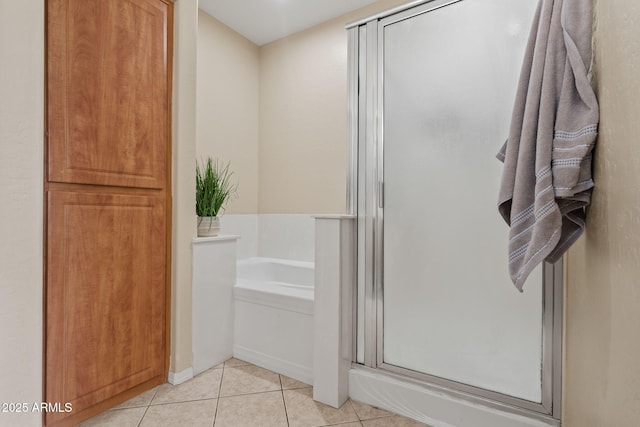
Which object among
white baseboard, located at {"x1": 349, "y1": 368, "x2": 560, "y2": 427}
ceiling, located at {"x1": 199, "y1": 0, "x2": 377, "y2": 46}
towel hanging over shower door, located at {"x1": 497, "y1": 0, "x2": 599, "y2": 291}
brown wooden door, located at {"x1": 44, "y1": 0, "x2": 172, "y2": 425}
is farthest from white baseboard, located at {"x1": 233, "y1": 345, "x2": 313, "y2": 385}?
ceiling, located at {"x1": 199, "y1": 0, "x2": 377, "y2": 46}

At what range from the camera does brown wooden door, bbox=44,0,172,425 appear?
4.67 ft

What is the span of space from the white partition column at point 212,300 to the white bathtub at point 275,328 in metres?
0.08

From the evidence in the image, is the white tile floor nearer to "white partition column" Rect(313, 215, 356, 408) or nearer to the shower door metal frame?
"white partition column" Rect(313, 215, 356, 408)

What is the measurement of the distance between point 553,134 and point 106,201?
1.86 m

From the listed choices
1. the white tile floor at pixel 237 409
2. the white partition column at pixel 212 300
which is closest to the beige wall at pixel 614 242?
the white tile floor at pixel 237 409

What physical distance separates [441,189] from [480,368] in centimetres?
81

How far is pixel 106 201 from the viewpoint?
162 centimetres

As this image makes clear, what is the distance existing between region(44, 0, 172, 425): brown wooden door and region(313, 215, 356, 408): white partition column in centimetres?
91

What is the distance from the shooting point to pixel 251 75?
342 centimetres

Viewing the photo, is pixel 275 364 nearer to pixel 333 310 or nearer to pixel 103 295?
pixel 333 310

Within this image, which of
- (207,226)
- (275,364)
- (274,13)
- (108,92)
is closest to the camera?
(108,92)

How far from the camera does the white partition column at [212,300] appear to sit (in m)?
2.01

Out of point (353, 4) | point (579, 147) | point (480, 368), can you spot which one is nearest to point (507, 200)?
point (579, 147)

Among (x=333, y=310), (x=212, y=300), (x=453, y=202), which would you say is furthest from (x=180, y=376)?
(x=453, y=202)
